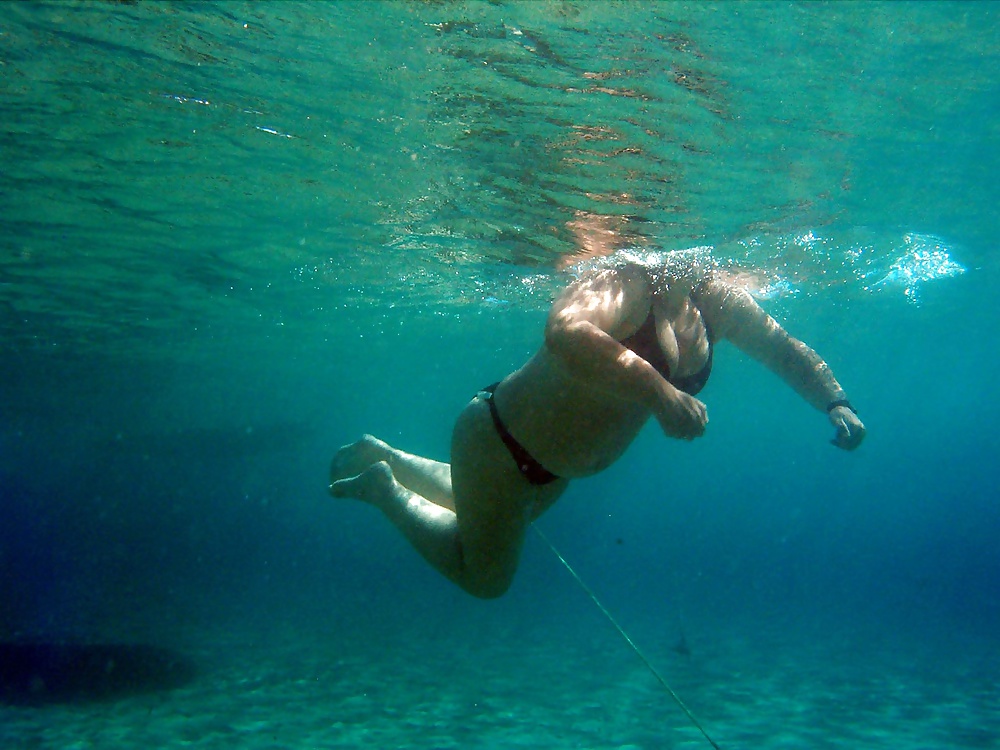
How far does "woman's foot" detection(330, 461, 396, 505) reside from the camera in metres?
5.51

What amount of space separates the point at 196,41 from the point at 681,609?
120 feet

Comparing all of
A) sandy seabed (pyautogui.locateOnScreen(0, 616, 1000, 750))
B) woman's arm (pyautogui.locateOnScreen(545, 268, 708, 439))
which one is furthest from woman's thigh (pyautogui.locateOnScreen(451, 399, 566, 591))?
sandy seabed (pyautogui.locateOnScreen(0, 616, 1000, 750))

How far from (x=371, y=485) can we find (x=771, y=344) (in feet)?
11.5

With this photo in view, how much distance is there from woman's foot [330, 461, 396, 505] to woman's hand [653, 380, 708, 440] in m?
3.04

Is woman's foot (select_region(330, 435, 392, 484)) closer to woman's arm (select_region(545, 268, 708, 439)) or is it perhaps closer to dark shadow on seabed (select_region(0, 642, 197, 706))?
woman's arm (select_region(545, 268, 708, 439))

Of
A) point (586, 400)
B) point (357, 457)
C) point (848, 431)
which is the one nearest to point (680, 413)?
point (586, 400)

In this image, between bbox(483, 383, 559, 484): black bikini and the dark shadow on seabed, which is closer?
bbox(483, 383, 559, 484): black bikini

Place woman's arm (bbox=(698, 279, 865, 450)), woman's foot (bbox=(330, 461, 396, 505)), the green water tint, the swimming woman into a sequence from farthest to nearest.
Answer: the green water tint, woman's foot (bbox=(330, 461, 396, 505)), woman's arm (bbox=(698, 279, 865, 450)), the swimming woman

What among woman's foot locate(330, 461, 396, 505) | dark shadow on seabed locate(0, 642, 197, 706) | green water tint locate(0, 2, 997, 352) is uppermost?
green water tint locate(0, 2, 997, 352)

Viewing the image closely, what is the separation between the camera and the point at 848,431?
389 cm

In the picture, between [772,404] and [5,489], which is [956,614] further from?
[5,489]

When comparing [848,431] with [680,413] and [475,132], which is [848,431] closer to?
[680,413]

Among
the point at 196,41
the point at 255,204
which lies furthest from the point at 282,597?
the point at 196,41

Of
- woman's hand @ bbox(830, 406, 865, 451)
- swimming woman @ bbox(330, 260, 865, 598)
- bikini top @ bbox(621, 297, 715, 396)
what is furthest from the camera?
bikini top @ bbox(621, 297, 715, 396)
